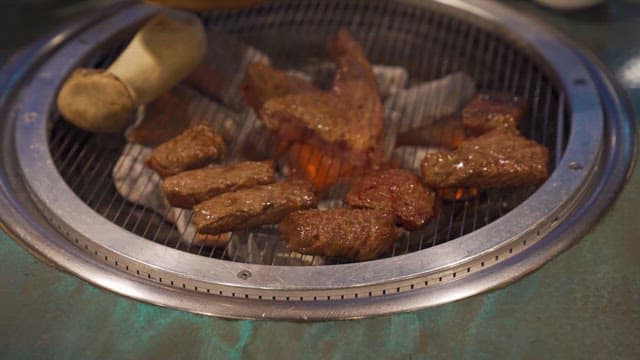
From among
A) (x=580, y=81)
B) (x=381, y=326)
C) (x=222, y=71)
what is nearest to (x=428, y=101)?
(x=580, y=81)

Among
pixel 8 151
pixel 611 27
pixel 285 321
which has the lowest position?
pixel 8 151

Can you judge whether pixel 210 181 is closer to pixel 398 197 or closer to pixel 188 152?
pixel 188 152

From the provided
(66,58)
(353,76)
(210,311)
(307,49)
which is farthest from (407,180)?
(66,58)

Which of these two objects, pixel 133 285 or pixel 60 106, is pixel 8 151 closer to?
pixel 60 106

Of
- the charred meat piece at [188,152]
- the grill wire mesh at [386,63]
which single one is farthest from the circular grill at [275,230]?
the charred meat piece at [188,152]

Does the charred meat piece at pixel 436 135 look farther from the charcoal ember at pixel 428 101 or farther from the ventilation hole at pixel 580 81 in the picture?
the ventilation hole at pixel 580 81

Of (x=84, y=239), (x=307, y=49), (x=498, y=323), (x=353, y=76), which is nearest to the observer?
(x=498, y=323)

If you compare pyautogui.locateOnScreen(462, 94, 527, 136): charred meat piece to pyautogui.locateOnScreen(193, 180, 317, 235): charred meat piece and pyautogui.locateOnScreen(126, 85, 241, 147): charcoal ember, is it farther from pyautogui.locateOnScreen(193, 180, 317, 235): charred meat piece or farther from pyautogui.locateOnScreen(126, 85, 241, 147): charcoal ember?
pyautogui.locateOnScreen(126, 85, 241, 147): charcoal ember
